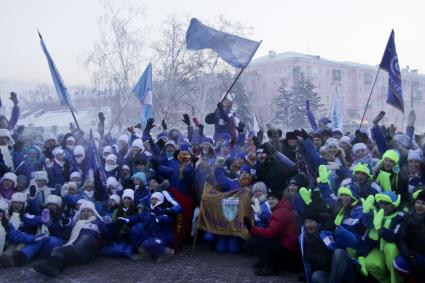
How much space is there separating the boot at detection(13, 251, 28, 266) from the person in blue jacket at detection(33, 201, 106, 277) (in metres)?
0.64

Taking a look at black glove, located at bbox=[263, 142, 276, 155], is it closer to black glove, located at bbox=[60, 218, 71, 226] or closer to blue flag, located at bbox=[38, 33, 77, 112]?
black glove, located at bbox=[60, 218, 71, 226]

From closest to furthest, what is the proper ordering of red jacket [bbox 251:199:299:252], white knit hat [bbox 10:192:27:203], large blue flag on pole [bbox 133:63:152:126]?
red jacket [bbox 251:199:299:252] < white knit hat [bbox 10:192:27:203] < large blue flag on pole [bbox 133:63:152:126]

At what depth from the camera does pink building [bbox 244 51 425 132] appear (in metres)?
74.1

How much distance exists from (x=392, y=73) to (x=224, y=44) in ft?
11.8

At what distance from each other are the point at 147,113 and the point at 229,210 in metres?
4.99

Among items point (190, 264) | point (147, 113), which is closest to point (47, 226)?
point (190, 264)

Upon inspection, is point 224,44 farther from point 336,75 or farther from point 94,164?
point 336,75

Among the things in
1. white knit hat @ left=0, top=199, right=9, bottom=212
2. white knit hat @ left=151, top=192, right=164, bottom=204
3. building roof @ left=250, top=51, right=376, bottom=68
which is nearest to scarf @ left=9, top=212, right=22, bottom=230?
white knit hat @ left=0, top=199, right=9, bottom=212

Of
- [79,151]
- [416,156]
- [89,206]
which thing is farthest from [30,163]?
[416,156]

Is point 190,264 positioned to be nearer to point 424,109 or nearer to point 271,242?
point 271,242

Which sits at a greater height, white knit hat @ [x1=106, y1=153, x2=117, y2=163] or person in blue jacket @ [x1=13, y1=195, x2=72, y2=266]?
white knit hat @ [x1=106, y1=153, x2=117, y2=163]

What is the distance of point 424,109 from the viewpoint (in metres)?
86.8

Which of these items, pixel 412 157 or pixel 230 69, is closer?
pixel 412 157

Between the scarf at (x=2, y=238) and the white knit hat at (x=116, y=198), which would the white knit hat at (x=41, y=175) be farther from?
the white knit hat at (x=116, y=198)
